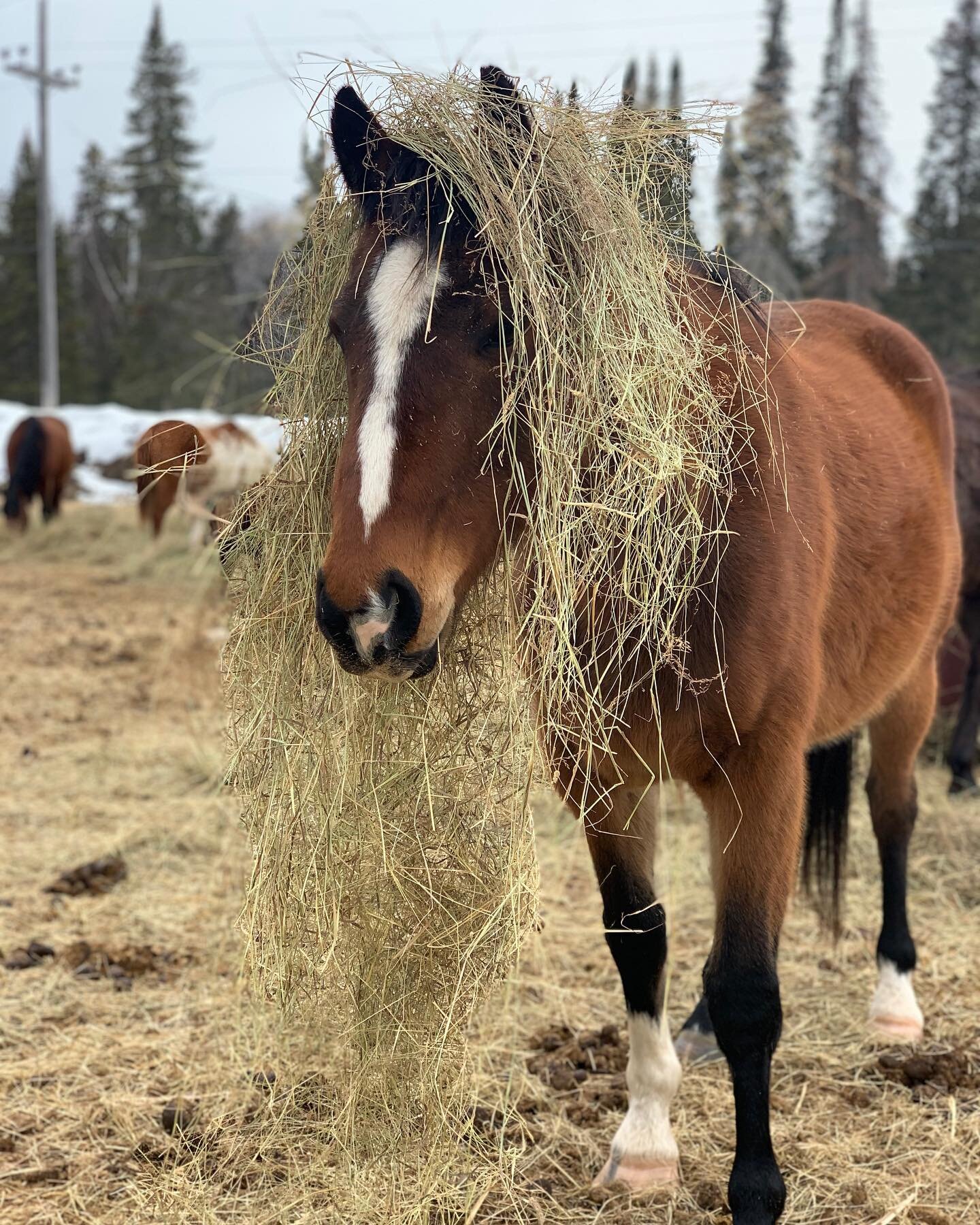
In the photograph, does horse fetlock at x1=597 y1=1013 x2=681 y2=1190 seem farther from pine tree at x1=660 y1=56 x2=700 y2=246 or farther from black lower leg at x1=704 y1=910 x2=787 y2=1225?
pine tree at x1=660 y1=56 x2=700 y2=246

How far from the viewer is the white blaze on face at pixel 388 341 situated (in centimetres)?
155

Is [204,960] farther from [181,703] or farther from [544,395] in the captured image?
[181,703]

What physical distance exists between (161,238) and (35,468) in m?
19.9

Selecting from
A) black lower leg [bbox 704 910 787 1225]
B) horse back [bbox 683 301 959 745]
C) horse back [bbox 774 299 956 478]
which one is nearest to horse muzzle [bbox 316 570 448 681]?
horse back [bbox 683 301 959 745]

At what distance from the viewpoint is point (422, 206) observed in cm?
167

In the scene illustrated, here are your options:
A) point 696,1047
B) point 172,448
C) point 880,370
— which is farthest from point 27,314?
point 696,1047

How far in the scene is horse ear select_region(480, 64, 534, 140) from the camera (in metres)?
1.77

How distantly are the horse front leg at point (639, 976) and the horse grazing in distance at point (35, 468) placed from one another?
Answer: 12690 mm

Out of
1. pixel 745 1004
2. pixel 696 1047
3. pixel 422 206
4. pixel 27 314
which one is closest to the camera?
pixel 422 206

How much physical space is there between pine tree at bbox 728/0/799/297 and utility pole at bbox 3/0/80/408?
580 inches

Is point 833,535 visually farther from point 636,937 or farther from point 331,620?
point 331,620

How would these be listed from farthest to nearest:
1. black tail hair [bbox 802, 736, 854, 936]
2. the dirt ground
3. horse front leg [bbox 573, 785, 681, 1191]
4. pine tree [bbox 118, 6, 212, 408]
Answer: pine tree [bbox 118, 6, 212, 408], black tail hair [bbox 802, 736, 854, 936], horse front leg [bbox 573, 785, 681, 1191], the dirt ground

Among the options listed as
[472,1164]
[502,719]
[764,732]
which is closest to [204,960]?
[472,1164]

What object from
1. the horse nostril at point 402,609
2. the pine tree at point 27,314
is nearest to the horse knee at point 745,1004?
the horse nostril at point 402,609
